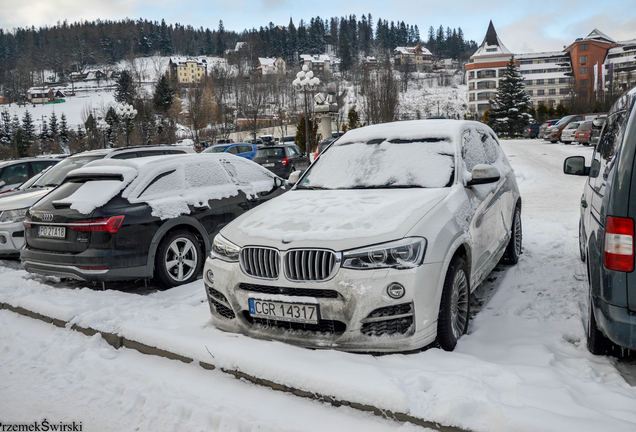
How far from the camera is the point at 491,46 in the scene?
10644 centimetres

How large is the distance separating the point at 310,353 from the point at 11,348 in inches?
115

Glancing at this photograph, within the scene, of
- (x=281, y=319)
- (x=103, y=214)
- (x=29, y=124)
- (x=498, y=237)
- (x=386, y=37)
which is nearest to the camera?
(x=281, y=319)

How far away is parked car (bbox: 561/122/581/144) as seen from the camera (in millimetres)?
29175

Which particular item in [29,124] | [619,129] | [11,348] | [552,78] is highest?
[552,78]

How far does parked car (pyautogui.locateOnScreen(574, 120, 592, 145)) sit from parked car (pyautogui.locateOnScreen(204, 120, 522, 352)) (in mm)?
26213

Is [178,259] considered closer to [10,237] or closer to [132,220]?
[132,220]

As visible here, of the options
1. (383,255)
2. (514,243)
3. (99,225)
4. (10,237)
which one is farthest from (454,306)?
(10,237)

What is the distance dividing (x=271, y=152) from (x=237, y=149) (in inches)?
194

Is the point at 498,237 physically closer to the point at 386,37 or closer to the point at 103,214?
the point at 103,214

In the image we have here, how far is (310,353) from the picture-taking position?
3.29 meters

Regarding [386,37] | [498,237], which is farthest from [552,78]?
[498,237]

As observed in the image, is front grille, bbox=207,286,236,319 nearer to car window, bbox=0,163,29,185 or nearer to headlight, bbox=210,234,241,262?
headlight, bbox=210,234,241,262

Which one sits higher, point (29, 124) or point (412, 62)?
point (412, 62)

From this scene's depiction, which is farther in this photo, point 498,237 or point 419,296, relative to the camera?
point 498,237
